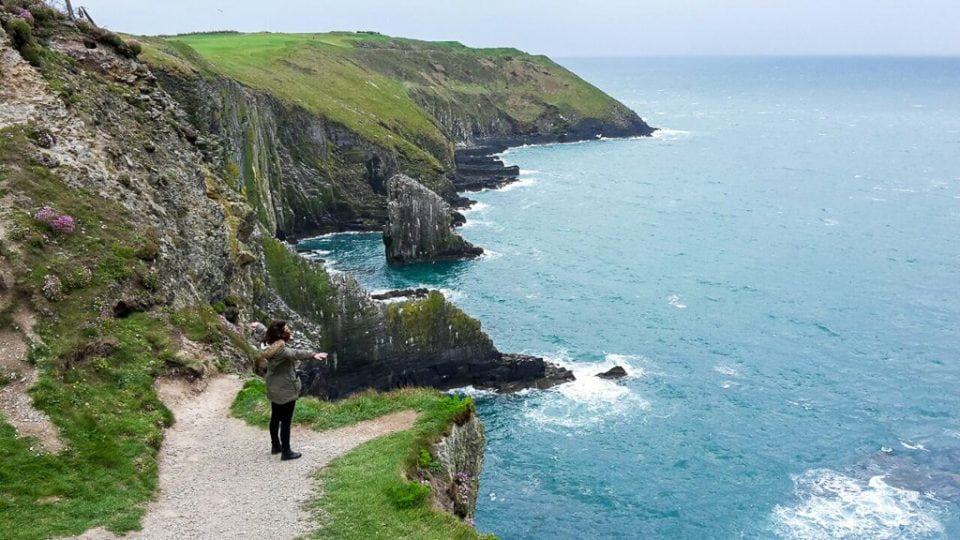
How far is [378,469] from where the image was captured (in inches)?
715

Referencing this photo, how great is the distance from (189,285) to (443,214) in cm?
5588

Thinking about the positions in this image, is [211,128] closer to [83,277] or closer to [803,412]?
[83,277]

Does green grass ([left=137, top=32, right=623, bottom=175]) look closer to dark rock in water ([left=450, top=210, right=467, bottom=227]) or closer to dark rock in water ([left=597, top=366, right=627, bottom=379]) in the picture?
dark rock in water ([left=450, top=210, right=467, bottom=227])

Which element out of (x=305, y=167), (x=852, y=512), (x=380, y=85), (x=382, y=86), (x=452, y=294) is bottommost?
(x=852, y=512)

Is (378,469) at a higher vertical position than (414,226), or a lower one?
higher

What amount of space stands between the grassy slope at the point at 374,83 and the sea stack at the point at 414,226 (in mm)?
22828

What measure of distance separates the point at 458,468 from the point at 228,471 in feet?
19.4

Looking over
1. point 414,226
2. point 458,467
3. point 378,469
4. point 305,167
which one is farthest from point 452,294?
point 378,469

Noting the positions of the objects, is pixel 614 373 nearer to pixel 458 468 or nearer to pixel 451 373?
pixel 451 373

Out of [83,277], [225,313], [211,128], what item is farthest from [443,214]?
[83,277]

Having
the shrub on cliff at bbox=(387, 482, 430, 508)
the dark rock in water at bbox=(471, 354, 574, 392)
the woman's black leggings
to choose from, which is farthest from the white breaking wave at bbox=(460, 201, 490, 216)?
the shrub on cliff at bbox=(387, 482, 430, 508)

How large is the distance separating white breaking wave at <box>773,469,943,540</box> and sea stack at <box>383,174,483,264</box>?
48.6 m

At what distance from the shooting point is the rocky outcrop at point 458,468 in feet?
62.2

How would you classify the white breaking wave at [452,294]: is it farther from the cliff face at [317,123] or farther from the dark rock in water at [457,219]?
the dark rock in water at [457,219]
